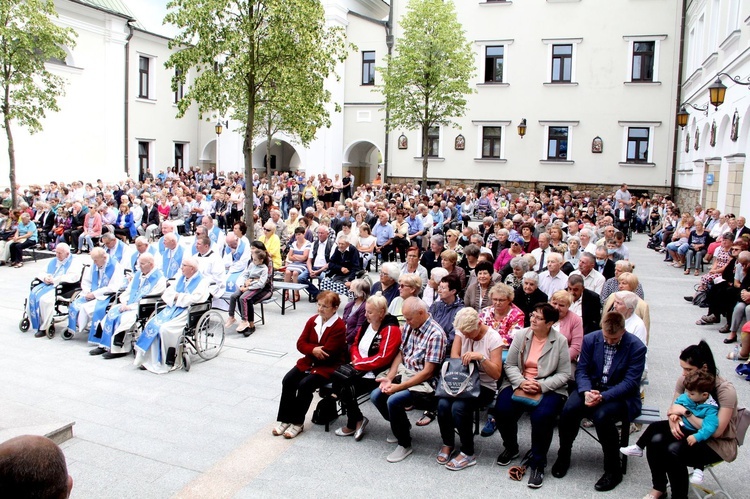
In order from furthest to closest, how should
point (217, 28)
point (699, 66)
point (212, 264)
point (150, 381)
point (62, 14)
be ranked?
point (62, 14) < point (699, 66) < point (217, 28) < point (212, 264) < point (150, 381)

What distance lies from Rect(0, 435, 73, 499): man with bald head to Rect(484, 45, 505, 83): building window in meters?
30.4

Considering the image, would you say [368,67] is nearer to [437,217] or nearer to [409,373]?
[437,217]

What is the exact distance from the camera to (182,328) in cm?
834

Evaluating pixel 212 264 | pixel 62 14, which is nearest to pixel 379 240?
pixel 212 264

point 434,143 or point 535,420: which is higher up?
point 434,143

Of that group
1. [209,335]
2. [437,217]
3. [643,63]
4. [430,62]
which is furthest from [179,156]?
[209,335]

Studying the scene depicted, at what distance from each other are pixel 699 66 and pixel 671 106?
5879mm

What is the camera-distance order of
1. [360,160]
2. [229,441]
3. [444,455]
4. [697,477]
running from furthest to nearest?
[360,160]
[229,441]
[444,455]
[697,477]

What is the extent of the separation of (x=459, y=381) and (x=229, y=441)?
2.26 meters

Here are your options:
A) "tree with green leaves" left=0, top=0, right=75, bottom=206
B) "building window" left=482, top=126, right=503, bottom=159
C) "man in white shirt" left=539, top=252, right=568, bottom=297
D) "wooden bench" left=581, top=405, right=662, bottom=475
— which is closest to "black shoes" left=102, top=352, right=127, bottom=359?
"man in white shirt" left=539, top=252, right=568, bottom=297

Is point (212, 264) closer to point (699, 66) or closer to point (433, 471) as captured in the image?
point (433, 471)

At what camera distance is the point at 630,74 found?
95.6 ft

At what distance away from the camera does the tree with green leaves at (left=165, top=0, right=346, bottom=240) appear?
1463cm

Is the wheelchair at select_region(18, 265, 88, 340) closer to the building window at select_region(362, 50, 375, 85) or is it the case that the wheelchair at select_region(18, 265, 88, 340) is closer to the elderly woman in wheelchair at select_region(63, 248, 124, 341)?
the elderly woman in wheelchair at select_region(63, 248, 124, 341)
